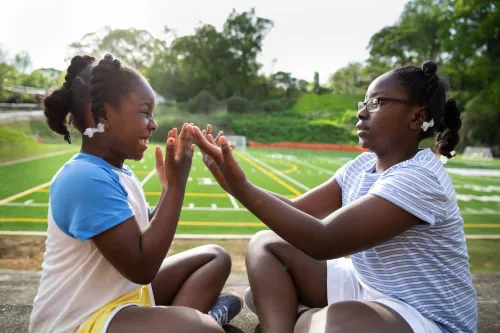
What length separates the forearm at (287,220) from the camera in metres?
1.46

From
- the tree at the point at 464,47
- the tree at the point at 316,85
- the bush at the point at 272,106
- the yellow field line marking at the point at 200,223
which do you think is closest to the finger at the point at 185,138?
the yellow field line marking at the point at 200,223

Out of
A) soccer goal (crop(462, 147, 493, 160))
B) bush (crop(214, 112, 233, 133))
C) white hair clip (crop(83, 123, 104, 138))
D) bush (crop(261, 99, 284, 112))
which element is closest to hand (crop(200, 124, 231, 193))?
white hair clip (crop(83, 123, 104, 138))

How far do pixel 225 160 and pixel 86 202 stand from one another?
1.46 ft

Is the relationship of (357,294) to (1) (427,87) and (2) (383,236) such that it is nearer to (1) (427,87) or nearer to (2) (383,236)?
(2) (383,236)

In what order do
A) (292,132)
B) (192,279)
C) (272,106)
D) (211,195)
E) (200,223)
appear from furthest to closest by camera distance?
(272,106) < (292,132) < (211,195) < (200,223) < (192,279)

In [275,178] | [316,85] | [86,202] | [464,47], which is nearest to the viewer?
[86,202]

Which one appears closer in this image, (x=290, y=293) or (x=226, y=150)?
(x=226, y=150)

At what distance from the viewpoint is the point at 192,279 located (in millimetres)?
1940

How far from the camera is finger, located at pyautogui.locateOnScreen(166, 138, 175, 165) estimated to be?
1.48 m

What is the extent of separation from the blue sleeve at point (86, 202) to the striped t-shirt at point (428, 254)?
84cm

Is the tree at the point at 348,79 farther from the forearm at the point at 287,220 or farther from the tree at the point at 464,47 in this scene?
the forearm at the point at 287,220

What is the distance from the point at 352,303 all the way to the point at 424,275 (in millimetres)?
266

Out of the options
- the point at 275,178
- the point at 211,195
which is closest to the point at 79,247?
the point at 211,195

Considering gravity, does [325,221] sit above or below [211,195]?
above
